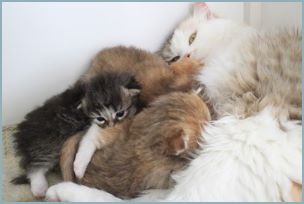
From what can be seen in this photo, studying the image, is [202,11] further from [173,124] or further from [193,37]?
[173,124]

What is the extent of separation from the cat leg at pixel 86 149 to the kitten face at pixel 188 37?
543 millimetres

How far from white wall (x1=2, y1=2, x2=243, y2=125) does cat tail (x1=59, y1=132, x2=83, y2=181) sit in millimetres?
357

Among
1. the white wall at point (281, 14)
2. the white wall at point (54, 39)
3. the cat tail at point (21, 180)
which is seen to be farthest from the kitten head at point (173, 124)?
the white wall at point (281, 14)

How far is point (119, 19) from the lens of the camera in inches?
66.6

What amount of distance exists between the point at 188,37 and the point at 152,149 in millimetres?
720

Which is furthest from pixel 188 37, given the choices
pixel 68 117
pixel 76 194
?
pixel 76 194

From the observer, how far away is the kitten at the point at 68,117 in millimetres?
1325

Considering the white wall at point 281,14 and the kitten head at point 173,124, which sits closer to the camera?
the kitten head at point 173,124

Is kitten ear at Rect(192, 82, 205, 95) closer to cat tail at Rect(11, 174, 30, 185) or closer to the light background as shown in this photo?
the light background

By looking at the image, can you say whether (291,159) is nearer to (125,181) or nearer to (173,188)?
(173,188)

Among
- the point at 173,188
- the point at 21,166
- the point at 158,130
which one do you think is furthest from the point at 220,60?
the point at 21,166

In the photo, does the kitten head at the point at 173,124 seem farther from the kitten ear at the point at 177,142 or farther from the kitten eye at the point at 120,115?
the kitten eye at the point at 120,115

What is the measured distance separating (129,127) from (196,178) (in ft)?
1.04

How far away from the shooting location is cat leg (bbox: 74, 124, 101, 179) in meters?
1.25
